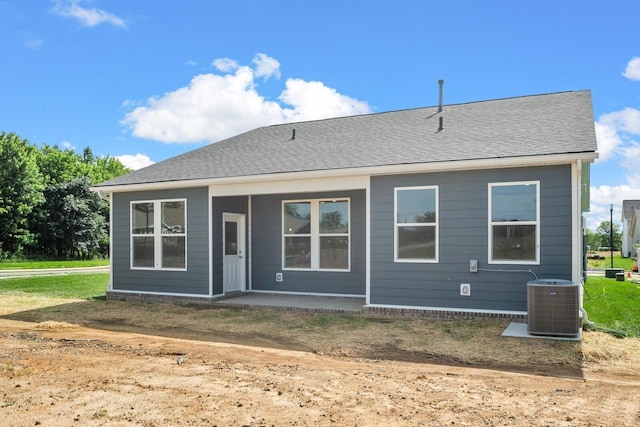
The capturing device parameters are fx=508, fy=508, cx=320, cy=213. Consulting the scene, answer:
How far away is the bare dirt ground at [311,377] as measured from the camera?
4266mm

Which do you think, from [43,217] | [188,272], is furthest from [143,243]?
[43,217]

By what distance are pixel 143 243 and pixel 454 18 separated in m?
9.54

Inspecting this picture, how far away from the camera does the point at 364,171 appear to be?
9.70m

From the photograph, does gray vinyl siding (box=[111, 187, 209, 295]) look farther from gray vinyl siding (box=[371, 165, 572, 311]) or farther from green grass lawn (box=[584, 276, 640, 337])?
green grass lawn (box=[584, 276, 640, 337])

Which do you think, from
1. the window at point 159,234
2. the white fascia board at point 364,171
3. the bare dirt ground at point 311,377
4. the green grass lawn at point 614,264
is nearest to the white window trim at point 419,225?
the white fascia board at point 364,171

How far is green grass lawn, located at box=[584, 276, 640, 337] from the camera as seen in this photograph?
860 centimetres

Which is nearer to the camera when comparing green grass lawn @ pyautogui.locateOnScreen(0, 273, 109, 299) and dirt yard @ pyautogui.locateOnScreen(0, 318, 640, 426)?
dirt yard @ pyautogui.locateOnScreen(0, 318, 640, 426)

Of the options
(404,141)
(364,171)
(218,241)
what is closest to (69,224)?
(218,241)

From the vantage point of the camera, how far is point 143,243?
12539 millimetres

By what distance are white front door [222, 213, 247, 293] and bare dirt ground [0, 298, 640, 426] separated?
3123mm

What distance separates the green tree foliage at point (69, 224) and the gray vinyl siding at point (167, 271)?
933 inches

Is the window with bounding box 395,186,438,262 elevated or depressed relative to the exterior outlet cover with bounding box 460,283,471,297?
elevated

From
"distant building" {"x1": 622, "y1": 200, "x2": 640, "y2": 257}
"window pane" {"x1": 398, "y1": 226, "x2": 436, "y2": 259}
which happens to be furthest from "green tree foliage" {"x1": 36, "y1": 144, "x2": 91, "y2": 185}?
"distant building" {"x1": 622, "y1": 200, "x2": 640, "y2": 257}

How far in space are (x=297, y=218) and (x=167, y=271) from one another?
11.0 ft
